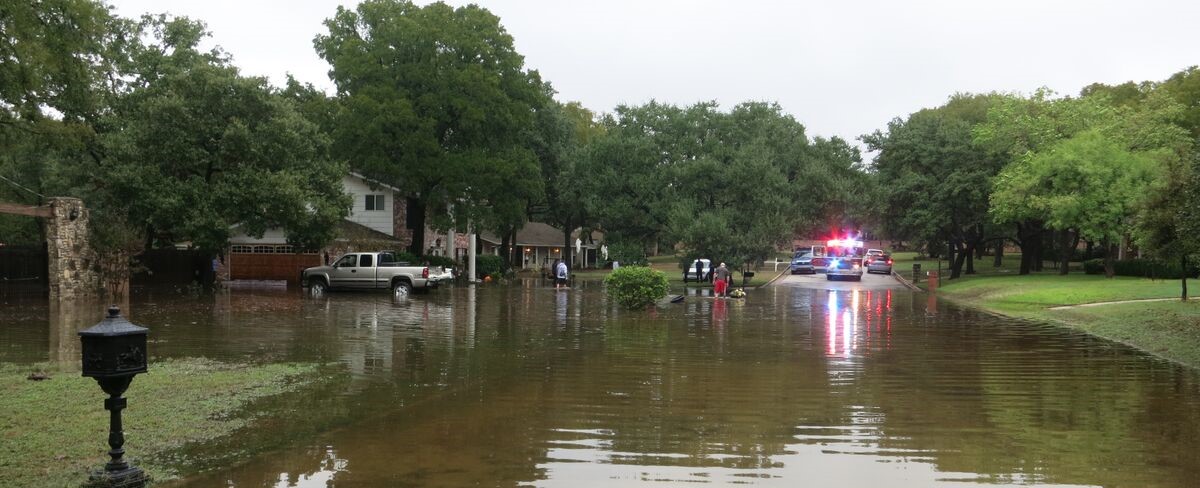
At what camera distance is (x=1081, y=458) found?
6781mm

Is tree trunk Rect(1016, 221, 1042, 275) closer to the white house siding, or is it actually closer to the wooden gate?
the white house siding

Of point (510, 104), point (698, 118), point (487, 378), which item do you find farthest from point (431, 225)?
point (487, 378)

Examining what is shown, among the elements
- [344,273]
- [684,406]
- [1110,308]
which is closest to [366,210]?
[344,273]

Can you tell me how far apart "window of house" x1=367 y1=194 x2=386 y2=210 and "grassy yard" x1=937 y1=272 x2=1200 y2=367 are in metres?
28.8

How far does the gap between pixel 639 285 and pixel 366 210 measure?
2631cm

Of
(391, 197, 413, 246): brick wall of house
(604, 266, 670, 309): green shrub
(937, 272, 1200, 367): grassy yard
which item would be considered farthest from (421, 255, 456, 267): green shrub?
(937, 272, 1200, 367): grassy yard

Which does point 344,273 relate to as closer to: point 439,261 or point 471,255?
point 439,261

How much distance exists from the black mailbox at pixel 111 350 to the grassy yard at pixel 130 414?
862 mm

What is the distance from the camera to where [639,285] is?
72.8 ft

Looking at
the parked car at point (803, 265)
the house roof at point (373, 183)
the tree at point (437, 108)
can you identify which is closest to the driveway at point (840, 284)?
the parked car at point (803, 265)

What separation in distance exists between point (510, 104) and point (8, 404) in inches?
1359

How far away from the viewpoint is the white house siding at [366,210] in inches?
1730

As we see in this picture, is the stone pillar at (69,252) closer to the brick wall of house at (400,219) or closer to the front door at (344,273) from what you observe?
the front door at (344,273)

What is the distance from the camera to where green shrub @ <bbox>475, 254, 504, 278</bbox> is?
4562 centimetres
